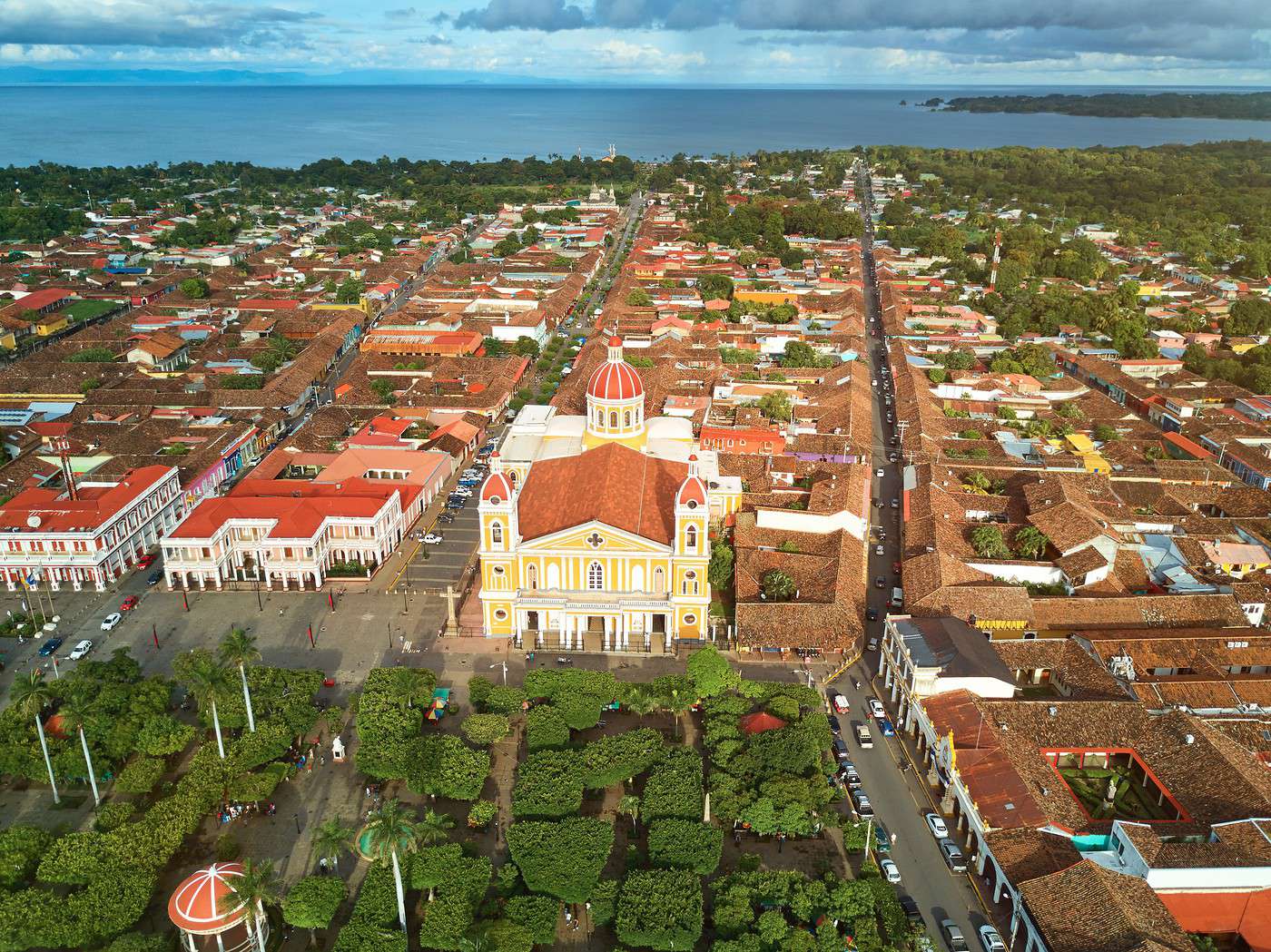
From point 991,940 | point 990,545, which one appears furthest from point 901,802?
point 990,545

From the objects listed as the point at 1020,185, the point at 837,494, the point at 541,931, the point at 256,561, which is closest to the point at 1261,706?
the point at 837,494

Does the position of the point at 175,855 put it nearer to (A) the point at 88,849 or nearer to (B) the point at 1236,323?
(A) the point at 88,849

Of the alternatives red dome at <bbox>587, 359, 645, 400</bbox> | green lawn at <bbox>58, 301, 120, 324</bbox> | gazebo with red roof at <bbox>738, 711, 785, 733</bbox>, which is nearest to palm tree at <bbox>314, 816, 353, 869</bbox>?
gazebo with red roof at <bbox>738, 711, 785, 733</bbox>

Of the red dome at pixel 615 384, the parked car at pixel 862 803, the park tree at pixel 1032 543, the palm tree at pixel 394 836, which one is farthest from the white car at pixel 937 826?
the red dome at pixel 615 384

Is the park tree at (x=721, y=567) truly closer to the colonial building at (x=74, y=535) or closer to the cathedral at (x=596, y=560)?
the cathedral at (x=596, y=560)

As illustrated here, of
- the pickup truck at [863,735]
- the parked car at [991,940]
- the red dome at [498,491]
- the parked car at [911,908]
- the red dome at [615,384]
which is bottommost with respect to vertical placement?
the pickup truck at [863,735]

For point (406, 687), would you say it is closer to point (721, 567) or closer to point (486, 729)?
point (486, 729)

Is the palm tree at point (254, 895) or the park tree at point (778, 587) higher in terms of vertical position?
the palm tree at point (254, 895)
